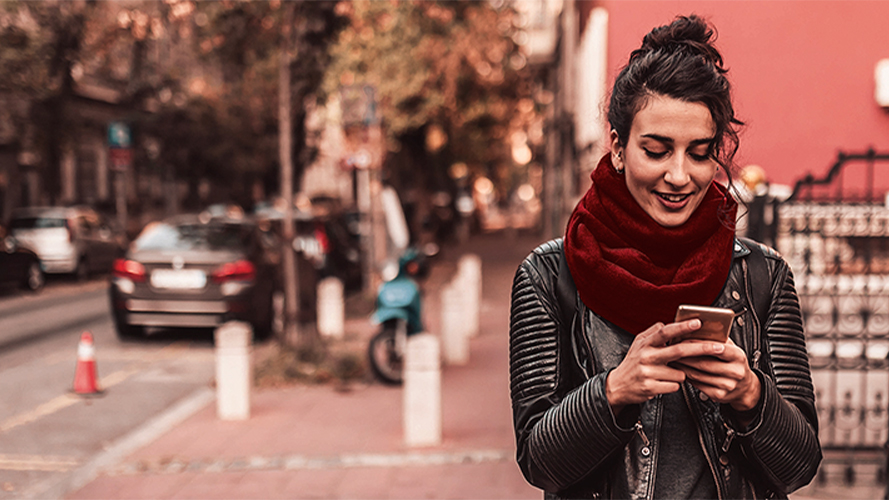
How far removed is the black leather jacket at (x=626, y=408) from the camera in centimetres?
164

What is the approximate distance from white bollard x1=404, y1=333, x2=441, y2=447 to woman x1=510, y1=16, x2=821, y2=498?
463 centimetres

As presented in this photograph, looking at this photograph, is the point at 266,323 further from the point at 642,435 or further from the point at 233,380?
the point at 642,435

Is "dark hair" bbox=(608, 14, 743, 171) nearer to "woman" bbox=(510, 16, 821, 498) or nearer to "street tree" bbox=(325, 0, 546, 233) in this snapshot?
"woman" bbox=(510, 16, 821, 498)

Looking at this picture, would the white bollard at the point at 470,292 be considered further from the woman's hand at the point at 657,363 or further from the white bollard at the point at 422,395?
the woman's hand at the point at 657,363

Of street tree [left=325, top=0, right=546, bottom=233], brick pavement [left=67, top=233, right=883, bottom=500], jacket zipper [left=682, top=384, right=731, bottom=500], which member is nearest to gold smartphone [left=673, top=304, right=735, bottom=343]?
jacket zipper [left=682, top=384, right=731, bottom=500]

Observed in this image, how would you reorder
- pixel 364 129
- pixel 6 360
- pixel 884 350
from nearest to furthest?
1. pixel 884 350
2. pixel 6 360
3. pixel 364 129

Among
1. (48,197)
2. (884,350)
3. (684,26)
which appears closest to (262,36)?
(884,350)

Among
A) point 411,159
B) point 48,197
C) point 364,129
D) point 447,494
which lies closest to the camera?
point 447,494

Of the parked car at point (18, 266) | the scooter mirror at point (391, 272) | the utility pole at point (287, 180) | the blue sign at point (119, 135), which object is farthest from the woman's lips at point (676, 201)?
the blue sign at point (119, 135)

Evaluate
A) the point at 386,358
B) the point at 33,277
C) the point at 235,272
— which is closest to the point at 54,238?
the point at 33,277

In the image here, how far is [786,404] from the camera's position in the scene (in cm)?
168

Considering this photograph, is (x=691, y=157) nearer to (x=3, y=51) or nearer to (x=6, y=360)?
(x=6, y=360)

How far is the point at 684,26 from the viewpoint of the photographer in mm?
1643

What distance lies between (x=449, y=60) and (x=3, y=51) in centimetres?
970
